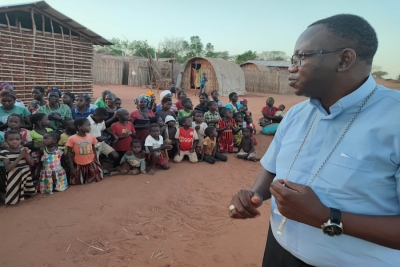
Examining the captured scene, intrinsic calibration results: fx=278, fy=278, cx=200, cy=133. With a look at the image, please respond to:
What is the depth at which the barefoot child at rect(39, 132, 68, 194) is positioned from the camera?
4.13 m

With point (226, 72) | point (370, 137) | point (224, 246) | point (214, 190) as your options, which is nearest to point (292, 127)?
point (370, 137)

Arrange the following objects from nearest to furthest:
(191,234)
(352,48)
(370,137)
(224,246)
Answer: (370,137)
(352,48)
(224,246)
(191,234)

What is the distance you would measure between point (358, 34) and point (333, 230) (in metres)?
0.80

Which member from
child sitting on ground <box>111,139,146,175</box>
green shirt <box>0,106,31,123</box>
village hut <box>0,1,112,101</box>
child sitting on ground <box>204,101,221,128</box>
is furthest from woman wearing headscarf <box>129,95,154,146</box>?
village hut <box>0,1,112,101</box>

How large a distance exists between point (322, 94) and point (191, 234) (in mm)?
2500

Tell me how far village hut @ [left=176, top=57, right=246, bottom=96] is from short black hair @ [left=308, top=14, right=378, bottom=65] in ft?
61.8

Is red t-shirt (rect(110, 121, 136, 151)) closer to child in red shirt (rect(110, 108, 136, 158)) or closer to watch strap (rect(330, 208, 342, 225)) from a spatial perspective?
child in red shirt (rect(110, 108, 136, 158))

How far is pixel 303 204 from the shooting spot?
1.05 m

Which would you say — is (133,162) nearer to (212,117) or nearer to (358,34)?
(212,117)

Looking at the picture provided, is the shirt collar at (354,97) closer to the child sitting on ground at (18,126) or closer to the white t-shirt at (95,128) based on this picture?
the child sitting on ground at (18,126)

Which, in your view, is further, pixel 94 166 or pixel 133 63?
pixel 133 63

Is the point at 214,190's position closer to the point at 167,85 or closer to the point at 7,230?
the point at 7,230

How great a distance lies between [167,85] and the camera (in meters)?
22.2

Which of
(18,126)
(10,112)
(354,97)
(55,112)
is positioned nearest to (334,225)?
(354,97)
